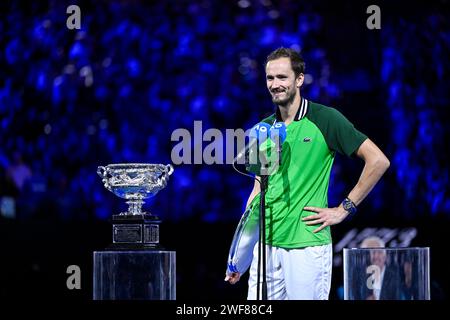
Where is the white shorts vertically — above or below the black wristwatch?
below

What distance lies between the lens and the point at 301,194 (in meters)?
3.30

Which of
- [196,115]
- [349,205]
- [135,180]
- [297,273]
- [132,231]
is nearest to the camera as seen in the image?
[297,273]

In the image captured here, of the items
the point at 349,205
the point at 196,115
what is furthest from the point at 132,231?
the point at 196,115

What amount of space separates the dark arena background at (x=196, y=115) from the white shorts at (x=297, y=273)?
78.0 inches

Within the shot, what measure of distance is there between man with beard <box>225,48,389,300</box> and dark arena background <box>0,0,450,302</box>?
1.98 m

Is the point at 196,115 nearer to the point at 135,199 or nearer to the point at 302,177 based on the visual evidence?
the point at 135,199

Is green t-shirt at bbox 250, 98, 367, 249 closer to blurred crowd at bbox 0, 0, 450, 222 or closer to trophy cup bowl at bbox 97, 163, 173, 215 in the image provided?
trophy cup bowl at bbox 97, 163, 173, 215

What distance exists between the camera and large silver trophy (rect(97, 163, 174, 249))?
3674 millimetres

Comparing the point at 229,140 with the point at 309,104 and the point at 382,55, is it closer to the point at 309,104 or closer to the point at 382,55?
the point at 382,55

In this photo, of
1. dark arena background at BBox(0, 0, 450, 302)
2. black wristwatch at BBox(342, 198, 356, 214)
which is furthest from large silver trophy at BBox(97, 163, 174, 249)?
dark arena background at BBox(0, 0, 450, 302)

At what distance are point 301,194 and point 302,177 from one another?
65 mm

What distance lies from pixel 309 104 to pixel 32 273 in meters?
2.65

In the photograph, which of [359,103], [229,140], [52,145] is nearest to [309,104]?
[229,140]

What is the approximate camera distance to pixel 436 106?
5.60m
